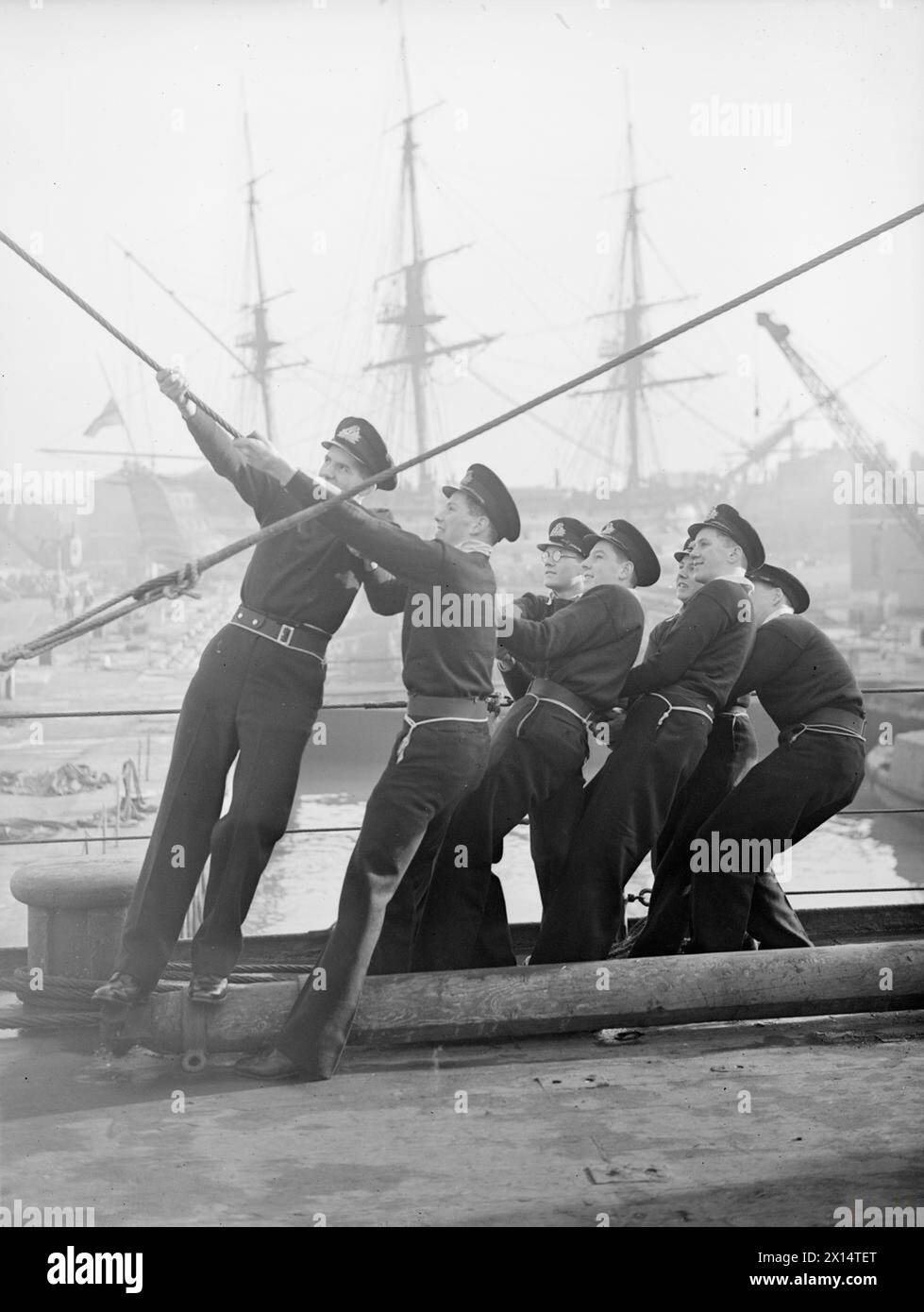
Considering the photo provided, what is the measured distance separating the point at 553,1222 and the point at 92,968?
2315 mm

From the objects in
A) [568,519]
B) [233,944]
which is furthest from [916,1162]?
[568,519]

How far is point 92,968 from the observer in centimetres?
494

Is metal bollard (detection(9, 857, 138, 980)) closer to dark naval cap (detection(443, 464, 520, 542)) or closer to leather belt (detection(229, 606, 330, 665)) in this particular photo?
leather belt (detection(229, 606, 330, 665))

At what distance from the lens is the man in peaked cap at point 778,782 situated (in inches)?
196

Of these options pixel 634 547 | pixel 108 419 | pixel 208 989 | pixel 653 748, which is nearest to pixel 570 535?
pixel 634 547

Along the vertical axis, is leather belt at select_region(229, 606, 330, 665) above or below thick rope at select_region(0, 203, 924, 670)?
below

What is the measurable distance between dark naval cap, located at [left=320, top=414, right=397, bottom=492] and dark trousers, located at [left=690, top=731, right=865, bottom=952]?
5.58 feet

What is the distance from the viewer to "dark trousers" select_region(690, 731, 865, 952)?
496 cm

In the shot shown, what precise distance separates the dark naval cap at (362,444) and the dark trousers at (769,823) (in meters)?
1.70

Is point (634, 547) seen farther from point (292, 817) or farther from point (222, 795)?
point (292, 817)

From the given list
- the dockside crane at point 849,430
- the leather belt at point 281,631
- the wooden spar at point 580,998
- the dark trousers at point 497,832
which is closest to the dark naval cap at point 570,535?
the dark trousers at point 497,832

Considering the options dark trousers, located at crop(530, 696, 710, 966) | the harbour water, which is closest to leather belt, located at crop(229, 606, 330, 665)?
dark trousers, located at crop(530, 696, 710, 966)

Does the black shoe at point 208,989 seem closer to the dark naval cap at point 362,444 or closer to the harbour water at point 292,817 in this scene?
the dark naval cap at point 362,444

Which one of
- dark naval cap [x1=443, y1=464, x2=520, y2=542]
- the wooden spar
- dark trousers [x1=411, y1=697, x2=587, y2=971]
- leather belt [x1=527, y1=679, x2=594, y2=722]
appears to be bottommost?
the wooden spar
